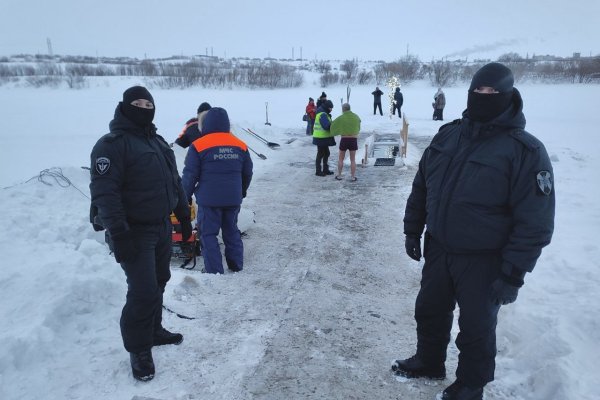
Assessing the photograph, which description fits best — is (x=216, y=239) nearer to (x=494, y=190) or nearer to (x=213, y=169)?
(x=213, y=169)

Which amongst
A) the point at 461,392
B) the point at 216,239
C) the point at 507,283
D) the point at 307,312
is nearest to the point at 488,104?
the point at 507,283

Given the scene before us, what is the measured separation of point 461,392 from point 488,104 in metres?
1.74

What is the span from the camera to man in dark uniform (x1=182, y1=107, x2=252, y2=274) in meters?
5.02

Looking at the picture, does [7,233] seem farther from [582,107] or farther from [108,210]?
[582,107]

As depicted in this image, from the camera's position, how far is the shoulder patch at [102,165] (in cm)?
283

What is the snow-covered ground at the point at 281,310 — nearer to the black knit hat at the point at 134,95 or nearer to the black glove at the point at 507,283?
the black glove at the point at 507,283

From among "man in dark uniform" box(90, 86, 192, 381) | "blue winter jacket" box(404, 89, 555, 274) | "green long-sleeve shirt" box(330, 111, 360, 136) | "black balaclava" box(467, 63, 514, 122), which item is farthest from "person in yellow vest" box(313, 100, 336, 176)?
"black balaclava" box(467, 63, 514, 122)

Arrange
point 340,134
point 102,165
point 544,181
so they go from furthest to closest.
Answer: point 340,134 → point 102,165 → point 544,181

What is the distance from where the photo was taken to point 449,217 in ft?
8.90

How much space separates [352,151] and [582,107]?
23.0 meters

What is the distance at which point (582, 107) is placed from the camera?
87.1 ft

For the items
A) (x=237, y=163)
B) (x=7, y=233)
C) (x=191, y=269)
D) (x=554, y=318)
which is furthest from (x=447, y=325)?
(x=7, y=233)

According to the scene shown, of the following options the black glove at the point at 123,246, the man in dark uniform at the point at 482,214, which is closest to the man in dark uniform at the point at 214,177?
the black glove at the point at 123,246

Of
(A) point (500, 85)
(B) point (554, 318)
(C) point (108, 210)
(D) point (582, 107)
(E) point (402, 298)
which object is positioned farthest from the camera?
(D) point (582, 107)
